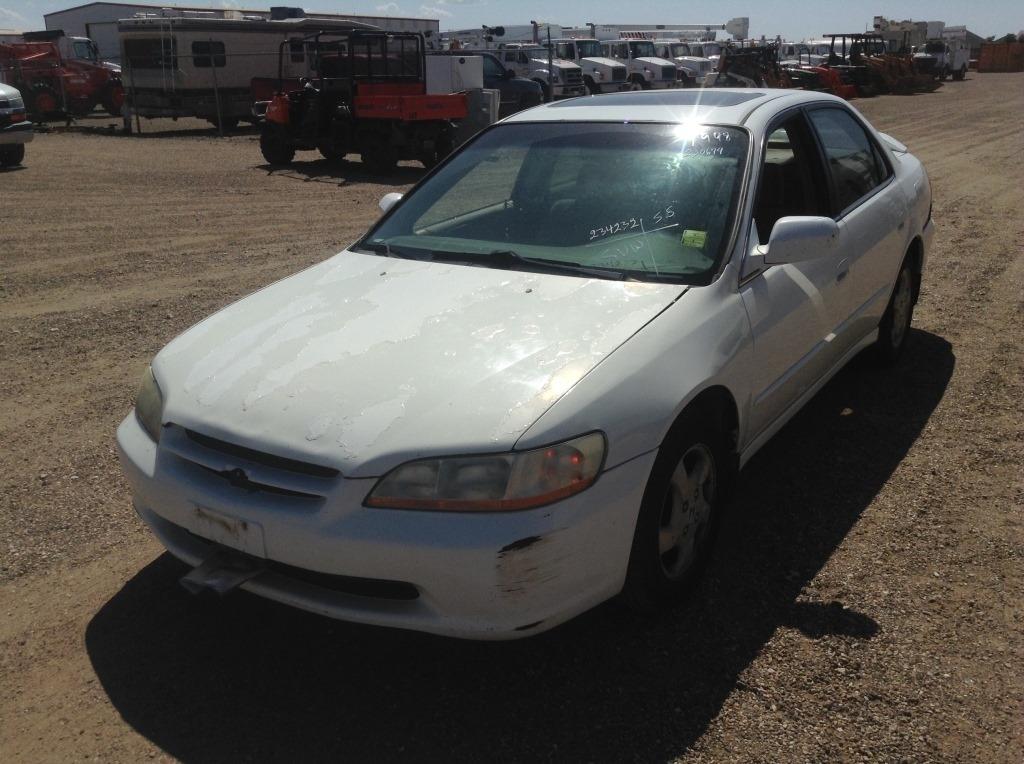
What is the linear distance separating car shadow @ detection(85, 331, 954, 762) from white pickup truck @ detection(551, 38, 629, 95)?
2899 cm

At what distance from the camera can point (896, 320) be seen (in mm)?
5211

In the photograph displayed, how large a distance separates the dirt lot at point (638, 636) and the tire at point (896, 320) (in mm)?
122

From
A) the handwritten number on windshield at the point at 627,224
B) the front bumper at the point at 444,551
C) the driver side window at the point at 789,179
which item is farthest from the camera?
the driver side window at the point at 789,179

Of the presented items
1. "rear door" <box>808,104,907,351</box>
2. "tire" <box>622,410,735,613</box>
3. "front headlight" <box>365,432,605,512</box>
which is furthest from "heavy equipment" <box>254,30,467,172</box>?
"front headlight" <box>365,432,605,512</box>

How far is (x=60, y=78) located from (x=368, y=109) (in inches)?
562

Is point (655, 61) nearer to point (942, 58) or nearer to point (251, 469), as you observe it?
point (942, 58)

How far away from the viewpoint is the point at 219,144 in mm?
20547

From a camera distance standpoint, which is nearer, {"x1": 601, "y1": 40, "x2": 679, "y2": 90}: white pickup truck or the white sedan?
the white sedan

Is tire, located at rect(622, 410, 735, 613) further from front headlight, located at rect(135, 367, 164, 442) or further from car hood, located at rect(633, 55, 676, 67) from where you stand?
car hood, located at rect(633, 55, 676, 67)

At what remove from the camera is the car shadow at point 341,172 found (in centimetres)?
1474

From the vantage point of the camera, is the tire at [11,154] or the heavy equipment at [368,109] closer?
the heavy equipment at [368,109]

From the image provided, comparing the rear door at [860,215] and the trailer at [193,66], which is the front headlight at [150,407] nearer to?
the rear door at [860,215]

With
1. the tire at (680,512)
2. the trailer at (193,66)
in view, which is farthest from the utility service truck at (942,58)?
the tire at (680,512)

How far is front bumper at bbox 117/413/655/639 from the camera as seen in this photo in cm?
243
